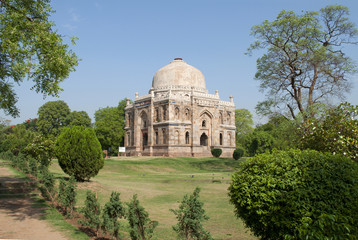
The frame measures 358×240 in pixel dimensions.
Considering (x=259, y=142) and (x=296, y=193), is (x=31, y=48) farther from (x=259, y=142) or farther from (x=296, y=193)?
(x=259, y=142)

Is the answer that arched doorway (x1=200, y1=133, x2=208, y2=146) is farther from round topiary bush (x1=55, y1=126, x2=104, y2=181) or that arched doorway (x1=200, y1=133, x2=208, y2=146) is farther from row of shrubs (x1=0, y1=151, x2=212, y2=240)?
row of shrubs (x1=0, y1=151, x2=212, y2=240)

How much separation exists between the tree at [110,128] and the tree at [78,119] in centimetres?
222

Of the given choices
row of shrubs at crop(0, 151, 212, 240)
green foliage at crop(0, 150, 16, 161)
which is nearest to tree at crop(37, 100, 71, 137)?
green foliage at crop(0, 150, 16, 161)

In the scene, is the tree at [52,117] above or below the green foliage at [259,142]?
above

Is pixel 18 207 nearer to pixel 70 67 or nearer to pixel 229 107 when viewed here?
pixel 70 67

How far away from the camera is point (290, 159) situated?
5.37 metres

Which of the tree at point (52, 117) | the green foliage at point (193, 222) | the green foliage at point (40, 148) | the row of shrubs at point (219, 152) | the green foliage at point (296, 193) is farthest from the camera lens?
the tree at point (52, 117)

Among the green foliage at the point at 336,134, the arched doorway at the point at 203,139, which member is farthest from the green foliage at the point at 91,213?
the arched doorway at the point at 203,139

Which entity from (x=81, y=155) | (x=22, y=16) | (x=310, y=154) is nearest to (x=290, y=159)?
(x=310, y=154)

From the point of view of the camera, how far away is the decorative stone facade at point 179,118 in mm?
39500

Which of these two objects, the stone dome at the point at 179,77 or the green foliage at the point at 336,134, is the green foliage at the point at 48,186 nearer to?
the green foliage at the point at 336,134

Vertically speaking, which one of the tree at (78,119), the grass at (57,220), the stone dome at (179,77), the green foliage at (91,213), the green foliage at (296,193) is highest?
the stone dome at (179,77)

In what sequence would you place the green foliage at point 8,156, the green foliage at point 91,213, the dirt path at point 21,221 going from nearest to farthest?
the dirt path at point 21,221 < the green foliage at point 91,213 < the green foliage at point 8,156

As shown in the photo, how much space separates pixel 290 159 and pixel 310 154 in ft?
1.43
